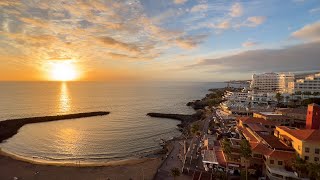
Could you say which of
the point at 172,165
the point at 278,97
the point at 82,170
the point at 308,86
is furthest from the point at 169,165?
the point at 308,86

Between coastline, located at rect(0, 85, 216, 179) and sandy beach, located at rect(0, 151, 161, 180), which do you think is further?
coastline, located at rect(0, 85, 216, 179)

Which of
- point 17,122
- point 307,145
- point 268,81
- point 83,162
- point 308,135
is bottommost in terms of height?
point 83,162

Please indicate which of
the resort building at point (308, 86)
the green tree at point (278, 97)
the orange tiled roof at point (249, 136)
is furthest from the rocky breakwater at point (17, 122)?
the resort building at point (308, 86)

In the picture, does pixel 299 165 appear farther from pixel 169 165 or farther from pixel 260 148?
pixel 169 165

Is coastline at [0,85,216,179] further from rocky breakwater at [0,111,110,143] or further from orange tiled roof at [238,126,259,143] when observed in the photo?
rocky breakwater at [0,111,110,143]

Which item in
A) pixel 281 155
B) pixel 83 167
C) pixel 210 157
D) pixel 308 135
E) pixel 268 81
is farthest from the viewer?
→ pixel 268 81

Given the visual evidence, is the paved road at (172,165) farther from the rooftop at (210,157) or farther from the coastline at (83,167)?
the rooftop at (210,157)

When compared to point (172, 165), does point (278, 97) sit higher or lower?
higher

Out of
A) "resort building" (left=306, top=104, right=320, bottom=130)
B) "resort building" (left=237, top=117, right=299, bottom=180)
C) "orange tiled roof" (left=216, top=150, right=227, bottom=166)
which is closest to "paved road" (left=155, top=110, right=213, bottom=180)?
"orange tiled roof" (left=216, top=150, right=227, bottom=166)

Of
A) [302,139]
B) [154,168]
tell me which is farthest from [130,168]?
[302,139]
